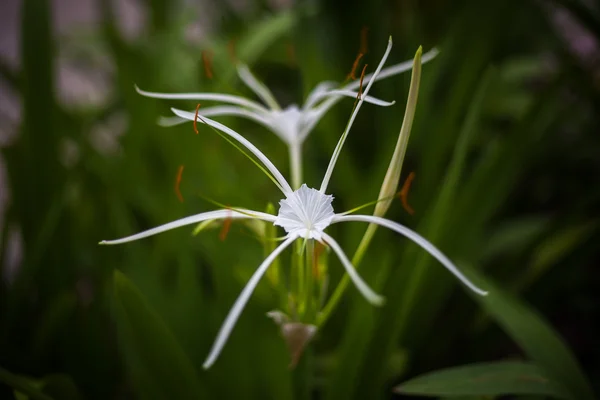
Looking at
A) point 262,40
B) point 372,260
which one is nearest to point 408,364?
point 372,260

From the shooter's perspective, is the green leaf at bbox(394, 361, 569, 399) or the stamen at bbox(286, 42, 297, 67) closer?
the green leaf at bbox(394, 361, 569, 399)

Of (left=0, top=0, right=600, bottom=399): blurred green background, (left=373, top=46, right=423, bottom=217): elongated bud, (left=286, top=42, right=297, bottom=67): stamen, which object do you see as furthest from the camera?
(left=286, top=42, right=297, bottom=67): stamen

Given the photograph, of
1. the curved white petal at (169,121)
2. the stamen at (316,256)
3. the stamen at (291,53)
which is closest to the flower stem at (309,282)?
the stamen at (316,256)

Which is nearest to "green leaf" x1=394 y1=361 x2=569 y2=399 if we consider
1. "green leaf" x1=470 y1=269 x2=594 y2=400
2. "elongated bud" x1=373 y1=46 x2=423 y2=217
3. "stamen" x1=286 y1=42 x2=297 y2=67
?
"green leaf" x1=470 y1=269 x2=594 y2=400

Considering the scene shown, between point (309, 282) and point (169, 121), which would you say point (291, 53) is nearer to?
point (169, 121)

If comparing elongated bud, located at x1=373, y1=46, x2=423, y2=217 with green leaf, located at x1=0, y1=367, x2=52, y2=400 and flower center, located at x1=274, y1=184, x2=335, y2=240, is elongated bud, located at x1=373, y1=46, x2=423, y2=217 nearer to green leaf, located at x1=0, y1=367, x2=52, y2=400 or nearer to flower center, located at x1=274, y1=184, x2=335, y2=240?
flower center, located at x1=274, y1=184, x2=335, y2=240

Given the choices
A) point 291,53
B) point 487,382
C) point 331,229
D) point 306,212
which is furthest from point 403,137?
point 291,53

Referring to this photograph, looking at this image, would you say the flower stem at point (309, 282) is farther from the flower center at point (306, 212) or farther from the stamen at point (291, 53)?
the stamen at point (291, 53)
